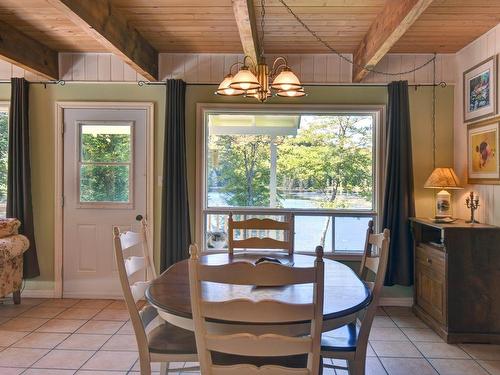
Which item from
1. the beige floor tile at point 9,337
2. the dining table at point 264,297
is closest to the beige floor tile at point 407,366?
the dining table at point 264,297

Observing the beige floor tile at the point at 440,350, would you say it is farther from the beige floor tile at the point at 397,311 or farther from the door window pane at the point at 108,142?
the door window pane at the point at 108,142

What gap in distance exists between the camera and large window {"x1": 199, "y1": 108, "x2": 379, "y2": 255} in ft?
13.5

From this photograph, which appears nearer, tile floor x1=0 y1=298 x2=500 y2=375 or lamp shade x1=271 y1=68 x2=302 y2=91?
lamp shade x1=271 y1=68 x2=302 y2=91

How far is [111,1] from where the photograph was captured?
284cm

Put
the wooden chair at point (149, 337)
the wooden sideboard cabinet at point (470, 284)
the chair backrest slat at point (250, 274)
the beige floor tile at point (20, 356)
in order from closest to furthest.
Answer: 1. the chair backrest slat at point (250, 274)
2. the wooden chair at point (149, 337)
3. the beige floor tile at point (20, 356)
4. the wooden sideboard cabinet at point (470, 284)

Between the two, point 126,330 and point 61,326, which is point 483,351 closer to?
point 126,330

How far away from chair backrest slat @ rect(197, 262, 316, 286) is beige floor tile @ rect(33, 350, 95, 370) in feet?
6.22

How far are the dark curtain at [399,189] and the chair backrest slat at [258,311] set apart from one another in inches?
109

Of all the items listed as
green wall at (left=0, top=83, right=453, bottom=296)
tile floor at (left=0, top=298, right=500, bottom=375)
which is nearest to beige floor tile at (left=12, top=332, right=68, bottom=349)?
tile floor at (left=0, top=298, right=500, bottom=375)

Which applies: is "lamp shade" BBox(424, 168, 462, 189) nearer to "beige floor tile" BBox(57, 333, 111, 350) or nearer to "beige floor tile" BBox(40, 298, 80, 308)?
"beige floor tile" BBox(57, 333, 111, 350)

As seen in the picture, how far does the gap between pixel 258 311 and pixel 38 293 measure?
12.3 feet

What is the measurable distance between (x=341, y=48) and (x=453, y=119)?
1424mm

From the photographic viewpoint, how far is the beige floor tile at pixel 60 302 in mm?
3911

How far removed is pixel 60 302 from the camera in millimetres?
4008
